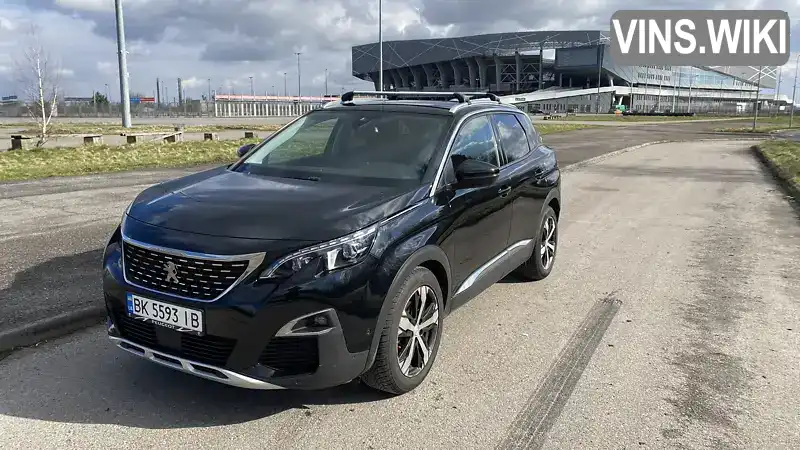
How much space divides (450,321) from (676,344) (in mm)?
1697

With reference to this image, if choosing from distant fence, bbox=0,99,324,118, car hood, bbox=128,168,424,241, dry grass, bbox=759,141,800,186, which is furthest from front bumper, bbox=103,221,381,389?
distant fence, bbox=0,99,324,118

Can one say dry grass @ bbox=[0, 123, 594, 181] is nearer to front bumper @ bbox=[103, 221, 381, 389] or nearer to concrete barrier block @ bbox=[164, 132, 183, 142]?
concrete barrier block @ bbox=[164, 132, 183, 142]

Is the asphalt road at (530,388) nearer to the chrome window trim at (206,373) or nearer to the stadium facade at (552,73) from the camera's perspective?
the chrome window trim at (206,373)

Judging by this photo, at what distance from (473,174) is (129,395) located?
2.50 metres

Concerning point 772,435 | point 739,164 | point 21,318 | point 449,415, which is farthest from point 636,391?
point 739,164

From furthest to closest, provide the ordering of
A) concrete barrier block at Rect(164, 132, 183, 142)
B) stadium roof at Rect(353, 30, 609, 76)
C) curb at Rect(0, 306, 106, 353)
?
stadium roof at Rect(353, 30, 609, 76) → concrete barrier block at Rect(164, 132, 183, 142) → curb at Rect(0, 306, 106, 353)

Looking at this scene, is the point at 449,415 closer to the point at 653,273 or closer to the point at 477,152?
the point at 477,152

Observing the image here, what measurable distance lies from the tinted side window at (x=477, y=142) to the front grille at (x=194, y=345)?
204 centimetres

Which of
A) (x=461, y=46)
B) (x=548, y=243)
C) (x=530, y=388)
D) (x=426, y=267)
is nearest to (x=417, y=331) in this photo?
(x=426, y=267)

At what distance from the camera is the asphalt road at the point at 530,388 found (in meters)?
3.24

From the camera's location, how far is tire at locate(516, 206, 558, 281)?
19.5 ft

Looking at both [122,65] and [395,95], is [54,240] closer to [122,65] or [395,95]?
[395,95]

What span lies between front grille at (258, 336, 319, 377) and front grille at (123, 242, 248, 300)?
0.38m

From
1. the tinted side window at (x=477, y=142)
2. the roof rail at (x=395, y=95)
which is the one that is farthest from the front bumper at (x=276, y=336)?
the roof rail at (x=395, y=95)
